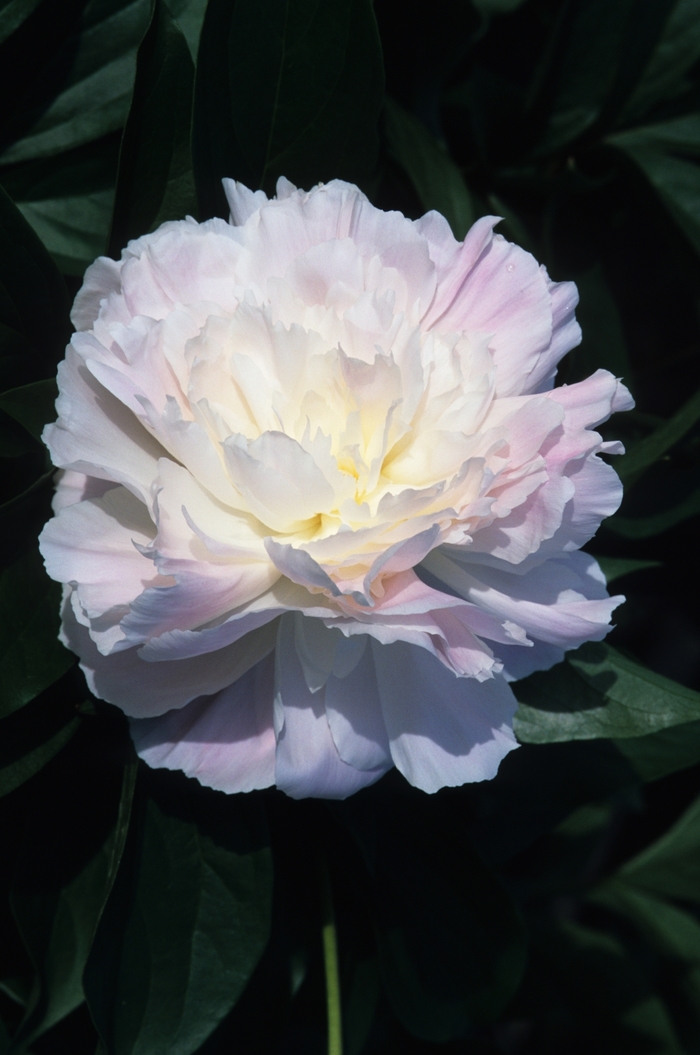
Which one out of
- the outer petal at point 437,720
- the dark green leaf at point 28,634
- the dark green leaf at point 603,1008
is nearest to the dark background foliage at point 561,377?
the dark green leaf at point 28,634

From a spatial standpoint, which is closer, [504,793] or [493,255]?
[493,255]

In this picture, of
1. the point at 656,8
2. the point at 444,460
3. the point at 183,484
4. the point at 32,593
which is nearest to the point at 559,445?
the point at 444,460

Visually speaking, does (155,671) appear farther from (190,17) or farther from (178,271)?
(190,17)

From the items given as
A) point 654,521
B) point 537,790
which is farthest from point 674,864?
point 654,521

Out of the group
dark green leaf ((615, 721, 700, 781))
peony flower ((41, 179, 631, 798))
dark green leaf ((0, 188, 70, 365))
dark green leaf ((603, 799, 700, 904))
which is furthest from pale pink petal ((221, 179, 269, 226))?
dark green leaf ((603, 799, 700, 904))

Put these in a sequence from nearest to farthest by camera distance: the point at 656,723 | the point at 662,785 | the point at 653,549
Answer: the point at 656,723 → the point at 653,549 → the point at 662,785

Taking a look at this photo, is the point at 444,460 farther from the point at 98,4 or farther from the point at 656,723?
the point at 98,4
